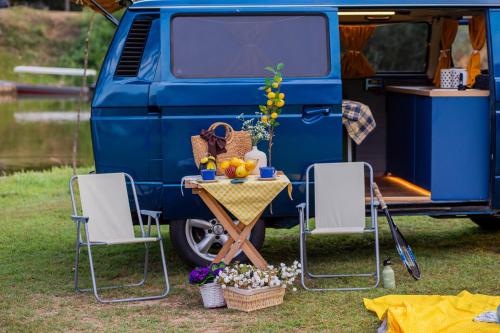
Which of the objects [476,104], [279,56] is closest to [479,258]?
[476,104]

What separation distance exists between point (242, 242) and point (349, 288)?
0.79 m

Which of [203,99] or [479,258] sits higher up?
[203,99]

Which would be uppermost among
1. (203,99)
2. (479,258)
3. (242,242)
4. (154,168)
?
(203,99)

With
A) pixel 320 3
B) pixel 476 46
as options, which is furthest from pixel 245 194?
pixel 476 46

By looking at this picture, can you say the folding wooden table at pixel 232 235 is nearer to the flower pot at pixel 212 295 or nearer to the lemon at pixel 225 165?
the lemon at pixel 225 165

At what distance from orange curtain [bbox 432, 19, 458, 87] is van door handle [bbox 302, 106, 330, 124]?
6.61 ft

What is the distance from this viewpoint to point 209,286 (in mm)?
6164

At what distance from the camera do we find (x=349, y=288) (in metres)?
6.62

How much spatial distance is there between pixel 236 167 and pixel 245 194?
20 centimetres

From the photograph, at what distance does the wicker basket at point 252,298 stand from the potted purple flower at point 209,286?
0.06 metres

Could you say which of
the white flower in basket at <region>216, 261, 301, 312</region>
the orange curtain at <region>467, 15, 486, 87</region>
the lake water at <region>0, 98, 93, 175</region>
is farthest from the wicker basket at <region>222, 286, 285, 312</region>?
the lake water at <region>0, 98, 93, 175</region>

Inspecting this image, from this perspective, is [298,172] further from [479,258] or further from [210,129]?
[479,258]

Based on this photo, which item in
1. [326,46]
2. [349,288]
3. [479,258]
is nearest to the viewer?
[349,288]

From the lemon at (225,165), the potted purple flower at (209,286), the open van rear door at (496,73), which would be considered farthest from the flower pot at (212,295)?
the open van rear door at (496,73)
